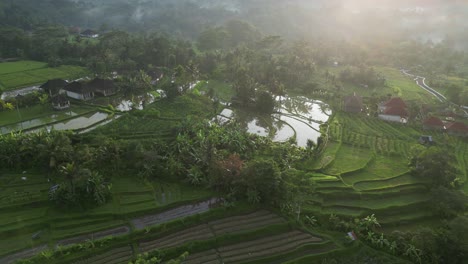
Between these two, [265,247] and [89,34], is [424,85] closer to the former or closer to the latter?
[265,247]

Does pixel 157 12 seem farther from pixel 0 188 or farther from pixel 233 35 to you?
pixel 0 188

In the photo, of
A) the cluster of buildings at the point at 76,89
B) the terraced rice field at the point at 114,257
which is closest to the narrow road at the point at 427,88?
the terraced rice field at the point at 114,257

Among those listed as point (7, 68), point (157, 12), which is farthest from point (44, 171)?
point (157, 12)

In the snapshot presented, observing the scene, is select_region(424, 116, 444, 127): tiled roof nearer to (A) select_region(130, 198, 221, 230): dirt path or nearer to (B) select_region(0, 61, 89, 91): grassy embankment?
(A) select_region(130, 198, 221, 230): dirt path

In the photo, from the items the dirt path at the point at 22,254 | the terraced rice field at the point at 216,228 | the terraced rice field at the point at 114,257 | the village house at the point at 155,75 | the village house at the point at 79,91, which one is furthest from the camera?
the village house at the point at 155,75

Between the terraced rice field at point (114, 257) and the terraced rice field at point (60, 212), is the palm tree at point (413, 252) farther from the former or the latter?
the terraced rice field at point (114, 257)

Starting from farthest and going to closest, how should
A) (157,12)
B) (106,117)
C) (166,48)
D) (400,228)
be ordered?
(157,12) < (166,48) < (106,117) < (400,228)

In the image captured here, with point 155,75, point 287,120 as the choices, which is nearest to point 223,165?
point 287,120
